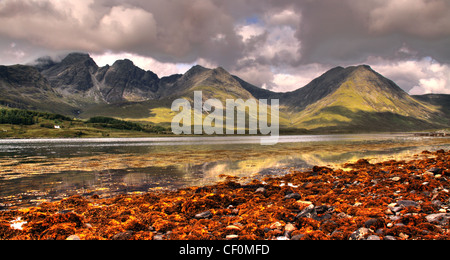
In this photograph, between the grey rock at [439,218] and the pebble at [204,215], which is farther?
the pebble at [204,215]

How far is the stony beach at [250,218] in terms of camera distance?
10211 millimetres

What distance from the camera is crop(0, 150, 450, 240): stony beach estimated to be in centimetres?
1021

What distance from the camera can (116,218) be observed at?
43.8 ft

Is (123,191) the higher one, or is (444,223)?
(444,223)

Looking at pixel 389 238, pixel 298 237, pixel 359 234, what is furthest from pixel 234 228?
pixel 389 238

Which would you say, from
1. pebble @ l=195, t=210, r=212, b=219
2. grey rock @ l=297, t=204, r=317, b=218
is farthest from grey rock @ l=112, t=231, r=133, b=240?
grey rock @ l=297, t=204, r=317, b=218

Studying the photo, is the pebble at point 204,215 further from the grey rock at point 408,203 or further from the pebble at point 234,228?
the grey rock at point 408,203

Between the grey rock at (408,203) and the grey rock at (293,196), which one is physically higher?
the grey rock at (408,203)

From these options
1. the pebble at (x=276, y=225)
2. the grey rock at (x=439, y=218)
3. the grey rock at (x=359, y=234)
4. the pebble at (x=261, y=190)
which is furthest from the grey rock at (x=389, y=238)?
the pebble at (x=261, y=190)

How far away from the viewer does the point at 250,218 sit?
41.2ft

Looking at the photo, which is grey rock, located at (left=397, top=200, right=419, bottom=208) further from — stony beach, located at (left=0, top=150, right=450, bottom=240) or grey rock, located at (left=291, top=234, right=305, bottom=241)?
grey rock, located at (left=291, top=234, right=305, bottom=241)
